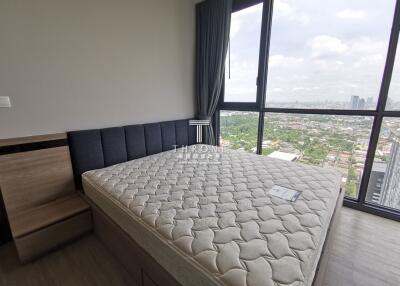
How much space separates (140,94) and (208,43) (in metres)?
1.40

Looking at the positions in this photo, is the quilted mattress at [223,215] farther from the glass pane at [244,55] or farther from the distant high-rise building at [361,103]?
the glass pane at [244,55]

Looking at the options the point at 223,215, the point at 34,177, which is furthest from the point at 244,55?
the point at 34,177

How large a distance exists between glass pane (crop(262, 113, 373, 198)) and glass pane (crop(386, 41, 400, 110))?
0.73 feet

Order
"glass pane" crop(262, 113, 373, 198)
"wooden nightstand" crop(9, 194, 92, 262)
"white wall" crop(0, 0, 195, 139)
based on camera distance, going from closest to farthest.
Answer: "wooden nightstand" crop(9, 194, 92, 262), "white wall" crop(0, 0, 195, 139), "glass pane" crop(262, 113, 373, 198)

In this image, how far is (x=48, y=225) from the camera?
5.38 ft

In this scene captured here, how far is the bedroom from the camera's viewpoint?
1173 mm

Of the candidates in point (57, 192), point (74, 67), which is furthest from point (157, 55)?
point (57, 192)

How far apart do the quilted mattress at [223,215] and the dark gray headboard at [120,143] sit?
237 millimetres

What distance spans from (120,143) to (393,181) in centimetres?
323

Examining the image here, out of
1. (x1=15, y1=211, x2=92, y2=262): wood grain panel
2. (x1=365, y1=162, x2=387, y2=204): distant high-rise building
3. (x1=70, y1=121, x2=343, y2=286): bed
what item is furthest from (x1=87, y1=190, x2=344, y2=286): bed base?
(x1=365, y1=162, x2=387, y2=204): distant high-rise building

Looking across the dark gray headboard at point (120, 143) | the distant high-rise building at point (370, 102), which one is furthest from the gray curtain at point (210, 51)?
the distant high-rise building at point (370, 102)

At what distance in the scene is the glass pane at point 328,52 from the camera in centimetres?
208

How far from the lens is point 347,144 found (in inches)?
95.7

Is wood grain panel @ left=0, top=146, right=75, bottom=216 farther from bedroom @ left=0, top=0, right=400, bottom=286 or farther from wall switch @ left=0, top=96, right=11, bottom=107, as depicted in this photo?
wall switch @ left=0, top=96, right=11, bottom=107
